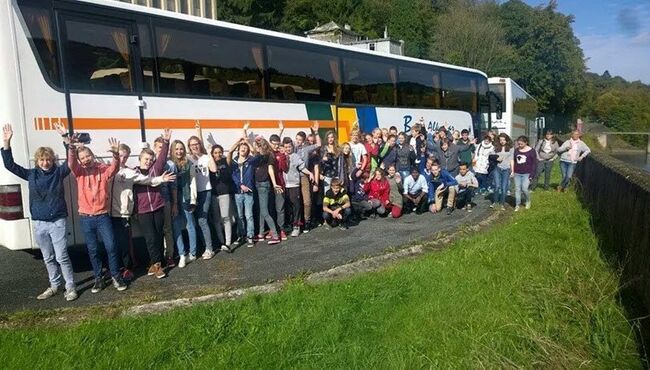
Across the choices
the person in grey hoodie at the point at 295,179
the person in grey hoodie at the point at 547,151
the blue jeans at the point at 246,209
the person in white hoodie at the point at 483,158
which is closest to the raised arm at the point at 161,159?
the blue jeans at the point at 246,209

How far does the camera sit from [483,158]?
42.1 ft

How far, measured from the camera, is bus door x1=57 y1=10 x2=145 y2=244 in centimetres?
680

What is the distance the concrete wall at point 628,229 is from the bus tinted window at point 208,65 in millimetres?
6151

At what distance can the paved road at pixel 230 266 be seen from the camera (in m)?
6.13

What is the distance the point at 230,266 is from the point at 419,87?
8.63 metres

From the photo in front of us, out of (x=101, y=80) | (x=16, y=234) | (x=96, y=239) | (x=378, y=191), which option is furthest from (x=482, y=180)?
(x=16, y=234)

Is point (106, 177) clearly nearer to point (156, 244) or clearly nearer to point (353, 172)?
point (156, 244)

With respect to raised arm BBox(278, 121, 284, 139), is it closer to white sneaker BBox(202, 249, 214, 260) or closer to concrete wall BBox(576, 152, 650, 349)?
white sneaker BBox(202, 249, 214, 260)

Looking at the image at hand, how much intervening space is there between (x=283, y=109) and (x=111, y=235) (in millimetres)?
4555

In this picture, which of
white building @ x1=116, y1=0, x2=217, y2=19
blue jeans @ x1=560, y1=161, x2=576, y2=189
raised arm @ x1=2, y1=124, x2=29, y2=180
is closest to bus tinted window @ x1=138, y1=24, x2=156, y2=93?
raised arm @ x1=2, y1=124, x2=29, y2=180

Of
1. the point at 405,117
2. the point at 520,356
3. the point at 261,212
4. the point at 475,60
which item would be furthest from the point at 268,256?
the point at 475,60

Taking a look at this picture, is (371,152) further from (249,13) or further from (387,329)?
(249,13)

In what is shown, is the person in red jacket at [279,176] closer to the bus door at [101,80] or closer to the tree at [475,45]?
the bus door at [101,80]

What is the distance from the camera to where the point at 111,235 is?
6.29 meters
